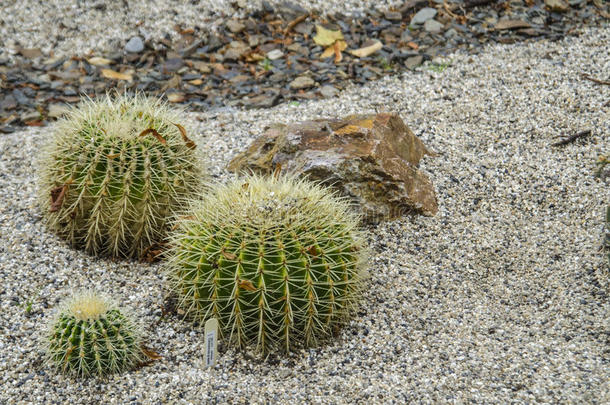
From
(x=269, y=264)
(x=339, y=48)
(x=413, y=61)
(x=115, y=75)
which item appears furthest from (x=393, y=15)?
(x=269, y=264)

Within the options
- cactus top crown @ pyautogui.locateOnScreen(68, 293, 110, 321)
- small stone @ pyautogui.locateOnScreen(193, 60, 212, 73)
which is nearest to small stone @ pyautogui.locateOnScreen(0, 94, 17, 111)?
small stone @ pyautogui.locateOnScreen(193, 60, 212, 73)

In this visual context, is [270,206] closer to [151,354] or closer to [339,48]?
[151,354]

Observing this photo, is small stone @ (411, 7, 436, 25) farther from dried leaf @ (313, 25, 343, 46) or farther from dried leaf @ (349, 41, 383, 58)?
dried leaf @ (313, 25, 343, 46)

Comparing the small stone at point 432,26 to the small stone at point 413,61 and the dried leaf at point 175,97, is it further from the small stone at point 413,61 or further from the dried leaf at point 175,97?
the dried leaf at point 175,97

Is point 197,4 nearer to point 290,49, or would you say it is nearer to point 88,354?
point 290,49

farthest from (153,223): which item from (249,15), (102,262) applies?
(249,15)

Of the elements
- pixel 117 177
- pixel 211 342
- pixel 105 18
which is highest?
pixel 117 177

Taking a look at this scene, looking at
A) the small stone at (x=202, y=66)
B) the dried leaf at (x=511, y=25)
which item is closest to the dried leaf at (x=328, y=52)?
the small stone at (x=202, y=66)
